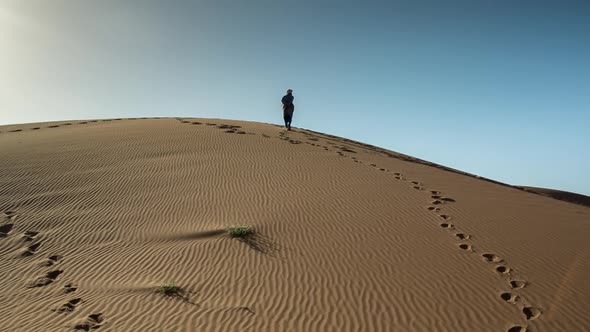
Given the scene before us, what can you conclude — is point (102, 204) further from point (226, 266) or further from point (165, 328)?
point (165, 328)

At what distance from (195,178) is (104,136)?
797 cm

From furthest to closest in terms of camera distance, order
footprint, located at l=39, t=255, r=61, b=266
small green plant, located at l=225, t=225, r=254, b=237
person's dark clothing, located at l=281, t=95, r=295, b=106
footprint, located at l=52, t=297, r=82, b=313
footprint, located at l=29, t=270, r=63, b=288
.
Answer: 1. person's dark clothing, located at l=281, t=95, r=295, b=106
2. small green plant, located at l=225, t=225, r=254, b=237
3. footprint, located at l=39, t=255, r=61, b=266
4. footprint, located at l=29, t=270, r=63, b=288
5. footprint, located at l=52, t=297, r=82, b=313

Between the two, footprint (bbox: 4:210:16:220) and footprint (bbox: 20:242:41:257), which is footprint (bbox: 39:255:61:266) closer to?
footprint (bbox: 20:242:41:257)

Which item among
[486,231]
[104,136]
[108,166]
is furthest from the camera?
[104,136]

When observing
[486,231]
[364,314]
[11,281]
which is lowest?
[11,281]

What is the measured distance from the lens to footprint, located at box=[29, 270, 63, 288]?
7.42m

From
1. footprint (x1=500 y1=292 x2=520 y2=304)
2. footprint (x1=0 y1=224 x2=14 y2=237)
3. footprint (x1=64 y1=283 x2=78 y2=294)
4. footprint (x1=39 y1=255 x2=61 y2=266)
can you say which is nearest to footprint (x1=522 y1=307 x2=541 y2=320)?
footprint (x1=500 y1=292 x2=520 y2=304)

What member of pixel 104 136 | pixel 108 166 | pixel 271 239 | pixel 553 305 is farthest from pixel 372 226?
pixel 104 136

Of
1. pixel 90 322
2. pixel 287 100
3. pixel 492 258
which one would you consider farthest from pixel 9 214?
pixel 287 100

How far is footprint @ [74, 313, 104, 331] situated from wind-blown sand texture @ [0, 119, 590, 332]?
0.03 metres

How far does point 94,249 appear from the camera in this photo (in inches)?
344

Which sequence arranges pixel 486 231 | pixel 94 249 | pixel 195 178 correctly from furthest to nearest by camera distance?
pixel 195 178, pixel 486 231, pixel 94 249

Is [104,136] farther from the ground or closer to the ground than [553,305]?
farther from the ground

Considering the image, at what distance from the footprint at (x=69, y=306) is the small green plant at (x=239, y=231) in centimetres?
316
